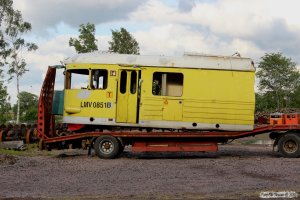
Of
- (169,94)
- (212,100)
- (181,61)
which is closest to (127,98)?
(169,94)

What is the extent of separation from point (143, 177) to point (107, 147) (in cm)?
459

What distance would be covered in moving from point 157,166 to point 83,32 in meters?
37.1

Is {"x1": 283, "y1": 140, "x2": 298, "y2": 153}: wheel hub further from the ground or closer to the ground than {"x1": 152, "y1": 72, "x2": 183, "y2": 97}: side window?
closer to the ground

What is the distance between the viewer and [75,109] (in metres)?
15.6

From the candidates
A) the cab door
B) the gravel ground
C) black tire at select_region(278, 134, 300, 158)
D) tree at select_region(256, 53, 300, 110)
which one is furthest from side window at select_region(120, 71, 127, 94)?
tree at select_region(256, 53, 300, 110)

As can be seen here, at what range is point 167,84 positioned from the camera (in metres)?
15.5

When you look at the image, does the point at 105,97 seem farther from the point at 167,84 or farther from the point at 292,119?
the point at 292,119

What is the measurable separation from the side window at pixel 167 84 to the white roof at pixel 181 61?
33 centimetres

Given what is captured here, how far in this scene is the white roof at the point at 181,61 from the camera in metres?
15.5

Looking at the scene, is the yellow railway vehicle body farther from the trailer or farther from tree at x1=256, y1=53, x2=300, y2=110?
tree at x1=256, y1=53, x2=300, y2=110

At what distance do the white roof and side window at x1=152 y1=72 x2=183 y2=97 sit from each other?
1.07ft

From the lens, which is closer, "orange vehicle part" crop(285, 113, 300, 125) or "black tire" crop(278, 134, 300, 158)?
"black tire" crop(278, 134, 300, 158)

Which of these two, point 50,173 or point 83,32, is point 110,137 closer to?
point 50,173

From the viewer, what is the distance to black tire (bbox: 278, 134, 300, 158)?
50.5 feet
